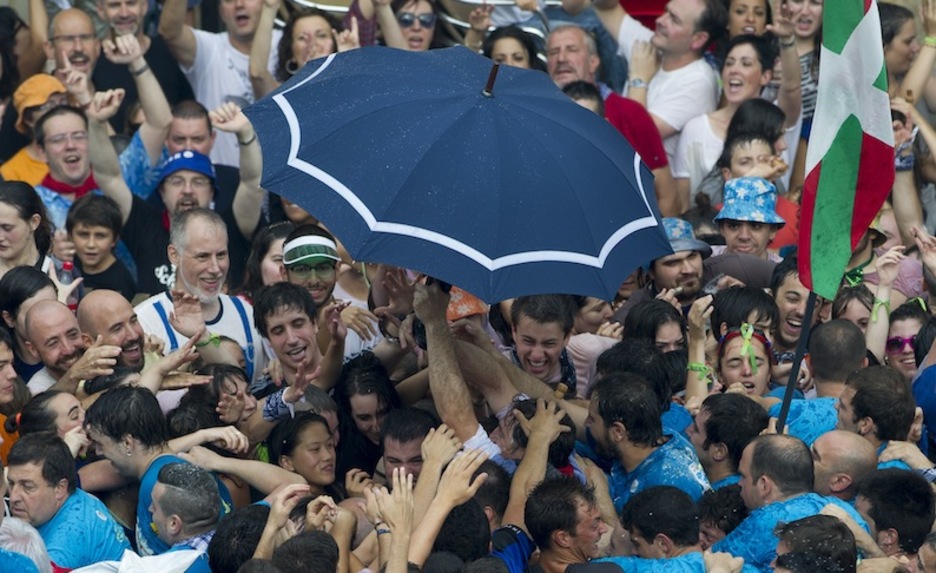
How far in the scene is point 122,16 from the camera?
38.3 feet

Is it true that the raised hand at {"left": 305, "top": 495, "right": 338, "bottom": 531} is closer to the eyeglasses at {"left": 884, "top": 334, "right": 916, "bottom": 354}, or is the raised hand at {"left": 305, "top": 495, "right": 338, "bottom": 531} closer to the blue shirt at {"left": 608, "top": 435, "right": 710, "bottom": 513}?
the blue shirt at {"left": 608, "top": 435, "right": 710, "bottom": 513}

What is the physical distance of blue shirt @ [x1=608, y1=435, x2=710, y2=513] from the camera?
778cm

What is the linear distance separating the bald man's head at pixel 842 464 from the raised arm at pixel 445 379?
4.95ft

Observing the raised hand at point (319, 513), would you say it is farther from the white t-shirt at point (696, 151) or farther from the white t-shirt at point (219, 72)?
the white t-shirt at point (219, 72)

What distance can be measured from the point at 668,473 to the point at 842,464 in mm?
737

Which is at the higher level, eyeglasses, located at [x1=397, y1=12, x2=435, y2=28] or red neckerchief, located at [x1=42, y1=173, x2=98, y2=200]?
eyeglasses, located at [x1=397, y1=12, x2=435, y2=28]

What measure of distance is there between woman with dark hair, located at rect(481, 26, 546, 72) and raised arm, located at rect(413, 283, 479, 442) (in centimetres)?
401

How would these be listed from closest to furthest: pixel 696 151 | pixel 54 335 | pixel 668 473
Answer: pixel 668 473, pixel 54 335, pixel 696 151

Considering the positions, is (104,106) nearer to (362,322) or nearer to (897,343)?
(362,322)

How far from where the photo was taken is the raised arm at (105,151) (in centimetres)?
1050

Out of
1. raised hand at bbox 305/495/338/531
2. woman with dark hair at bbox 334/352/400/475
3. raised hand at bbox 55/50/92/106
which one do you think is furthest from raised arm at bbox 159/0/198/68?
raised hand at bbox 305/495/338/531

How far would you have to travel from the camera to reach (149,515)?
7.58 m

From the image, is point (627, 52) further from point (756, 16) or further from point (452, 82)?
point (452, 82)

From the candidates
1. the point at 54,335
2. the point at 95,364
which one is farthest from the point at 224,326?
the point at 95,364
